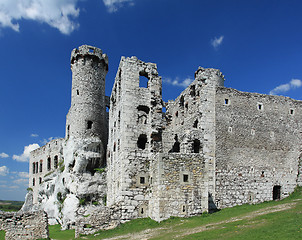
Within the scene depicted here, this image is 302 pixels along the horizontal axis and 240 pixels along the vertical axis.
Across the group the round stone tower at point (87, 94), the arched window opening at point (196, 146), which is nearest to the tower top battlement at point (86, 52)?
the round stone tower at point (87, 94)

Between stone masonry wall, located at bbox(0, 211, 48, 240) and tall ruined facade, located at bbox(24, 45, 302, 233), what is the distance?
3.38m

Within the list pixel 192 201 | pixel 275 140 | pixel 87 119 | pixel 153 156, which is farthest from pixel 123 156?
pixel 275 140

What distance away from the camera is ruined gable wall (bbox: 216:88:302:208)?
24438mm

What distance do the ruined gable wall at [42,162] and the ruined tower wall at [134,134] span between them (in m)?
23.1

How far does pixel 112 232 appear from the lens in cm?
2058

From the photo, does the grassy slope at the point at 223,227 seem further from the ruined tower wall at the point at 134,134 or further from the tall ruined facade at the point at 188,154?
the ruined tower wall at the point at 134,134

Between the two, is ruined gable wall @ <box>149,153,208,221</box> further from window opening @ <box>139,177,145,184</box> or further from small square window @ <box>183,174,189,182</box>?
window opening @ <box>139,177,145,184</box>

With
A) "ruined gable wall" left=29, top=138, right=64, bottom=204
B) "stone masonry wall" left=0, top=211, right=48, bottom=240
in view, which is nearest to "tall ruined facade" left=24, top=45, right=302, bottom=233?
"stone masonry wall" left=0, top=211, right=48, bottom=240

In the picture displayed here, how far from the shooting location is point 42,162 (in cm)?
5162

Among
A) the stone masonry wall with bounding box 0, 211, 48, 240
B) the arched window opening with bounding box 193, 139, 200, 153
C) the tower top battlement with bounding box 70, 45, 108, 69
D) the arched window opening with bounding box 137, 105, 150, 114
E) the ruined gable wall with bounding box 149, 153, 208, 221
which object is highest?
the tower top battlement with bounding box 70, 45, 108, 69

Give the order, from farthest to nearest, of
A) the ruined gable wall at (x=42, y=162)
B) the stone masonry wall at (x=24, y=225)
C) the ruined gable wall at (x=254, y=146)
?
the ruined gable wall at (x=42, y=162) < the ruined gable wall at (x=254, y=146) < the stone masonry wall at (x=24, y=225)

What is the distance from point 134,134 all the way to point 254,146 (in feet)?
34.5

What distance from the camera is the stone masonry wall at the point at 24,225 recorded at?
58.5 ft

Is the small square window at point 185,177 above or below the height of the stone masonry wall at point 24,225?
above
